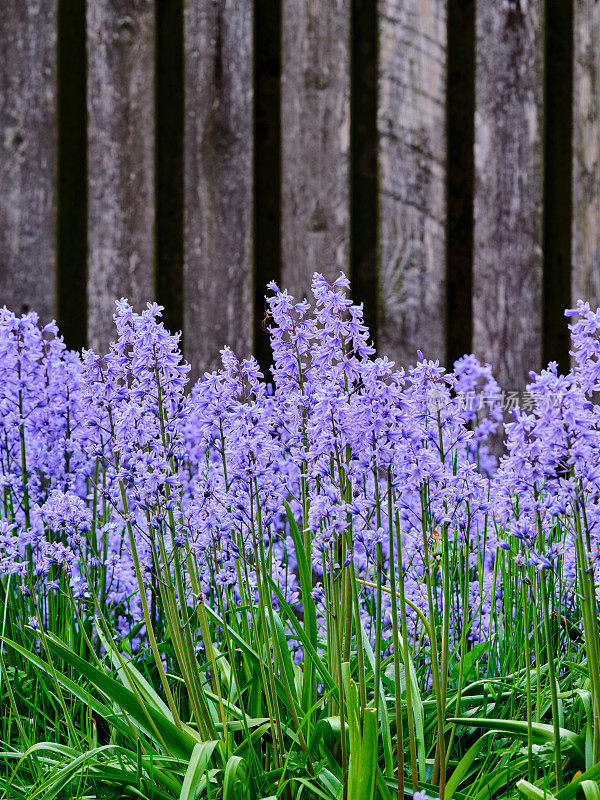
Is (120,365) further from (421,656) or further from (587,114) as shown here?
(587,114)

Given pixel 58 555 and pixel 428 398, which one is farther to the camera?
pixel 58 555

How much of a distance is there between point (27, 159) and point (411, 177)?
1741 mm

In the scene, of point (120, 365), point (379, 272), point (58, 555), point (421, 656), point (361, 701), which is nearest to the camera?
point (361, 701)

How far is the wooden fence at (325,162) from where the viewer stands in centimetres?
376

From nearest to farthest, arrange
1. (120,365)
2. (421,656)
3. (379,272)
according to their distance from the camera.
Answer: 1. (120,365)
2. (421,656)
3. (379,272)

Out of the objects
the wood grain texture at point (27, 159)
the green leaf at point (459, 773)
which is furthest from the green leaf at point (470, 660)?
the wood grain texture at point (27, 159)

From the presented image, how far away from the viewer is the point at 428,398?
1.72 metres

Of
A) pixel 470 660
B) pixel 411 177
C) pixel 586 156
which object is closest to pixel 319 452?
pixel 470 660

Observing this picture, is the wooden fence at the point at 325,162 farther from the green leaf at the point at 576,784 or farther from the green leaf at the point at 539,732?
the green leaf at the point at 576,784

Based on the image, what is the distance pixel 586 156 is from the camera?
151 inches

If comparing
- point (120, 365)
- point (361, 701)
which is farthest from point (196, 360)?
point (361, 701)

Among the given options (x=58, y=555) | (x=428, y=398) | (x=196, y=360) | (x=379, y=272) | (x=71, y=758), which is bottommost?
(x=71, y=758)

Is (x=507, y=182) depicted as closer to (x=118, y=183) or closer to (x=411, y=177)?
(x=411, y=177)

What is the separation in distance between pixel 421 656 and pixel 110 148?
8.87 feet
